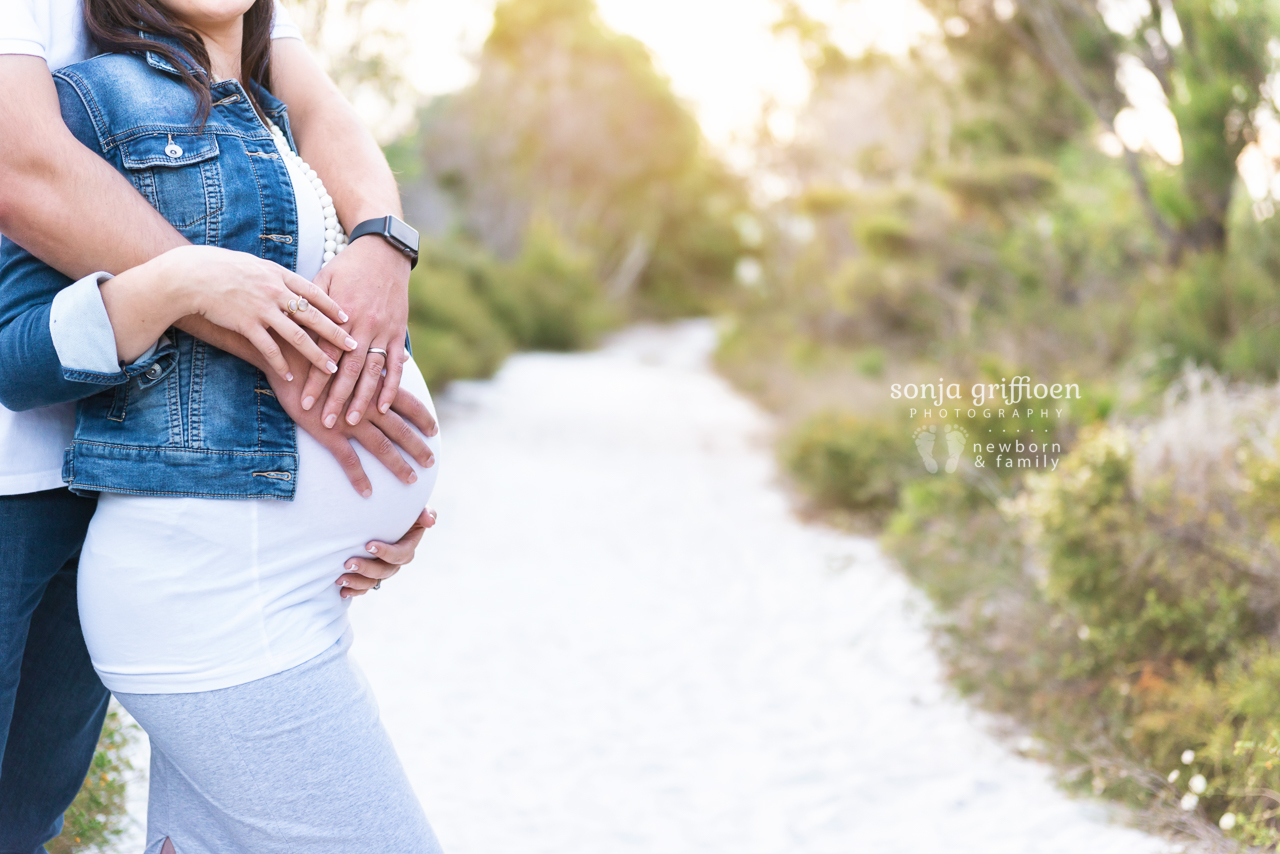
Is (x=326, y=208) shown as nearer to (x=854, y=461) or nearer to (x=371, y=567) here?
(x=371, y=567)

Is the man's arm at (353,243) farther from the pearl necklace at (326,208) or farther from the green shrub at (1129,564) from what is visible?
the green shrub at (1129,564)

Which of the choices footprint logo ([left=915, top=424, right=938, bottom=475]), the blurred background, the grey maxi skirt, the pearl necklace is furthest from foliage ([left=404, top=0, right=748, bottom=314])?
the grey maxi skirt

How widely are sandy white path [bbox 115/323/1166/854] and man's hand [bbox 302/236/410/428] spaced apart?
1.88 meters

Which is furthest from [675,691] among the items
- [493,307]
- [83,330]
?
[493,307]

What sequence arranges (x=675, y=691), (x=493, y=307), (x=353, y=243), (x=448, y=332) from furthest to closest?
(x=493, y=307)
(x=448, y=332)
(x=675, y=691)
(x=353, y=243)

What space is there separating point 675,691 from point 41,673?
274cm

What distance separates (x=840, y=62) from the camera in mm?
10219

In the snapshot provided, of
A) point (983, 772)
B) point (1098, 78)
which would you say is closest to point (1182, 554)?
point (983, 772)

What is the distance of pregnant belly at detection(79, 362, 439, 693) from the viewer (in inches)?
41.6

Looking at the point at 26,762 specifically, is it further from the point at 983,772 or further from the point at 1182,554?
the point at 1182,554

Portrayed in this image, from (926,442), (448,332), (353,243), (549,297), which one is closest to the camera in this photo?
(353,243)

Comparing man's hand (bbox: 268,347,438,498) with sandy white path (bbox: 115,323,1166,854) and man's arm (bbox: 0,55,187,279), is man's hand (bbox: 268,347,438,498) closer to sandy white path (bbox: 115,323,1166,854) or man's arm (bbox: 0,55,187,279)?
man's arm (bbox: 0,55,187,279)

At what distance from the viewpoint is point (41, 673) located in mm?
1264

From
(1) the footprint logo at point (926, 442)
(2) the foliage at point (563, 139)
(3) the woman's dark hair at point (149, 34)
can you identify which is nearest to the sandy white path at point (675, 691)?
(1) the footprint logo at point (926, 442)
